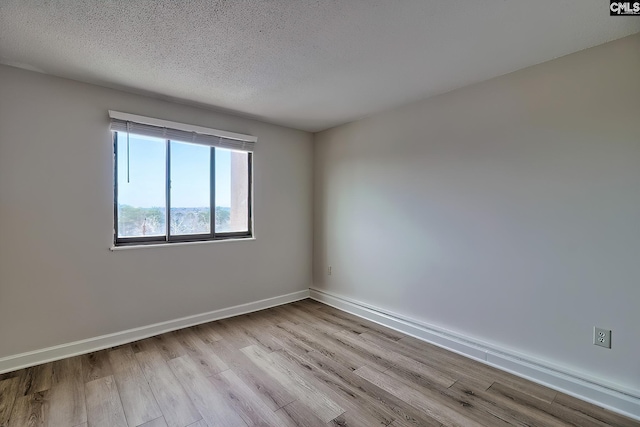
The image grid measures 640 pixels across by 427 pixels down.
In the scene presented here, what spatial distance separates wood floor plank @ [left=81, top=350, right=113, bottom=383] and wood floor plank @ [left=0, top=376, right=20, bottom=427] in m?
0.36

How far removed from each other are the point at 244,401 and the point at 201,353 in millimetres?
799

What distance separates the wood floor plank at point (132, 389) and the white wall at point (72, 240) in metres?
0.39

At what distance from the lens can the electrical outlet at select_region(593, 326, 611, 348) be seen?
6.14 ft

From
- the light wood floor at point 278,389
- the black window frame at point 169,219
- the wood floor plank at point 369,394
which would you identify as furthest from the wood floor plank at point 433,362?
the black window frame at point 169,219

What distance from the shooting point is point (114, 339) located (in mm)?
2615

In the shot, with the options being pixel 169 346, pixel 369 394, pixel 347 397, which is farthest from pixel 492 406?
pixel 169 346

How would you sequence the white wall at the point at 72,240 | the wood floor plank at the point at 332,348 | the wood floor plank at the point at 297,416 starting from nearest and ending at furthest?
1. the wood floor plank at the point at 297,416
2. the white wall at the point at 72,240
3. the wood floor plank at the point at 332,348

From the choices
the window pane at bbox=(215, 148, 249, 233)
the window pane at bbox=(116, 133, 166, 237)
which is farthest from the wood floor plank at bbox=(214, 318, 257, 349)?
the window pane at bbox=(116, 133, 166, 237)

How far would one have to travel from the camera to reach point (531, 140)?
218 centimetres

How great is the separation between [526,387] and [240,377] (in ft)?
6.74

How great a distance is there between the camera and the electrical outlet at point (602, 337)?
6.14ft

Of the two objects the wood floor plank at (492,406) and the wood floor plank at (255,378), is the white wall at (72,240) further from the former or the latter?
the wood floor plank at (492,406)

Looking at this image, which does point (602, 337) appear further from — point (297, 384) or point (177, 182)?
point (177, 182)

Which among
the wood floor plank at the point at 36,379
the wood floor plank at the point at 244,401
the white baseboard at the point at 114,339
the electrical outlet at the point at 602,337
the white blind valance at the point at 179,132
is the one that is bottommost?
the wood floor plank at the point at 244,401
